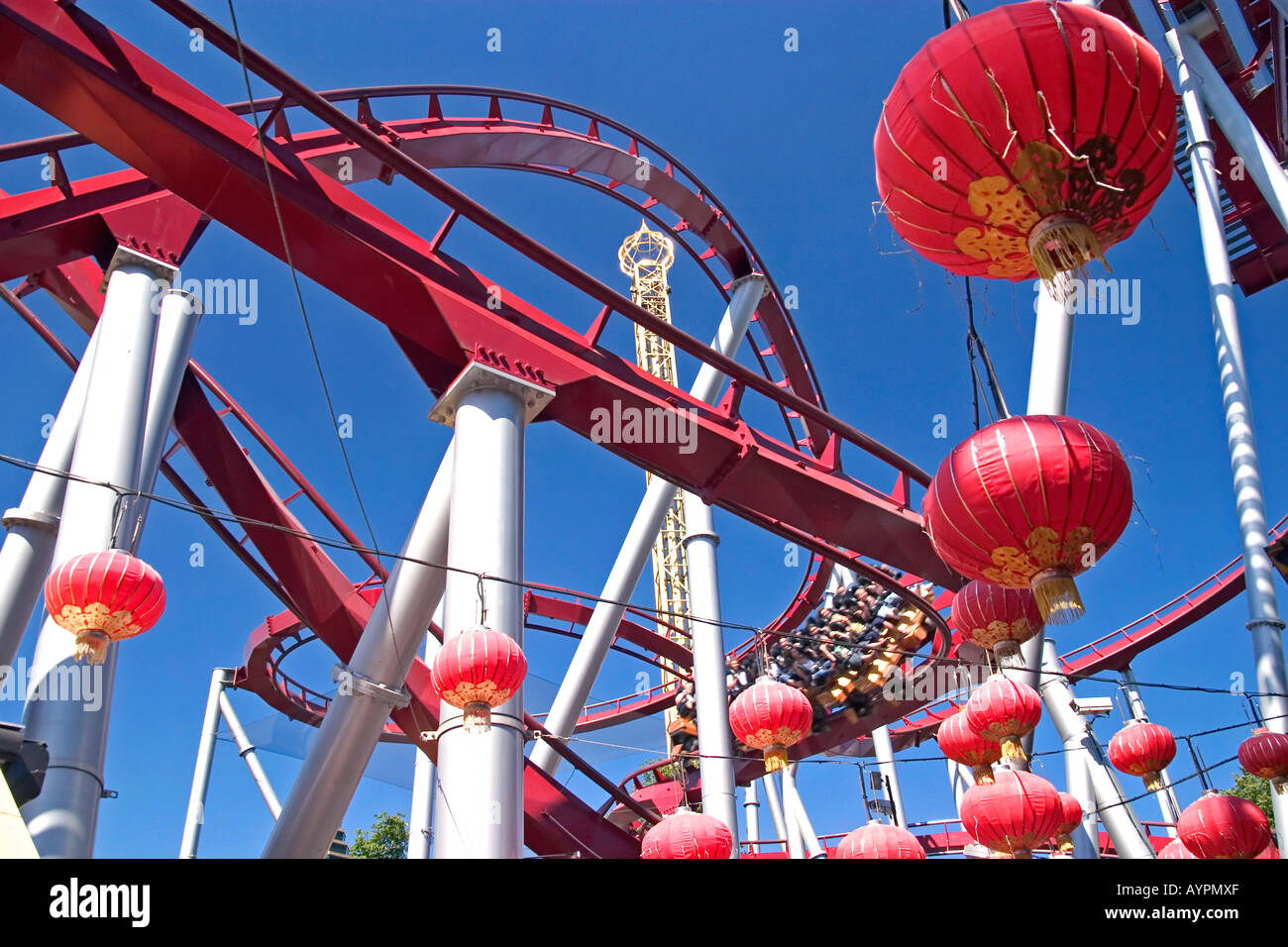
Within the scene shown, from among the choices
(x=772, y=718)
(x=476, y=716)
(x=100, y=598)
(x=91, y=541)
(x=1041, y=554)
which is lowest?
(x=476, y=716)

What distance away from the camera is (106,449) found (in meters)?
6.25

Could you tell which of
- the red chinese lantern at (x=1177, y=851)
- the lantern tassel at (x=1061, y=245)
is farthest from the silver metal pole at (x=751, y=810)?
the lantern tassel at (x=1061, y=245)

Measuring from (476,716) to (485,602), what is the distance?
2.42ft

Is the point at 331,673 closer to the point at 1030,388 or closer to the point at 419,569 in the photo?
the point at 419,569

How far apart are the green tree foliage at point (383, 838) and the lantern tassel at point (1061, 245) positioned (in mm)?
29812

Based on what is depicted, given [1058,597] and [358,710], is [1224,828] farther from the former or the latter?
[358,710]

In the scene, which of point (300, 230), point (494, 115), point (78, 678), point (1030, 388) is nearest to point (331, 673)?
point (78, 678)

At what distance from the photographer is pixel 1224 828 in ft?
30.2

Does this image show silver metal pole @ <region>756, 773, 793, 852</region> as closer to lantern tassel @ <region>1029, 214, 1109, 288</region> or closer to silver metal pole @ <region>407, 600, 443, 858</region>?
silver metal pole @ <region>407, 600, 443, 858</region>

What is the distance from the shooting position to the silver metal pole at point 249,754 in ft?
52.0

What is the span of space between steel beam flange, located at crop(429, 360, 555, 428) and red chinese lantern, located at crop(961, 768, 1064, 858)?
4.65m

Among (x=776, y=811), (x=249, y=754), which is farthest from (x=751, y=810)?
(x=249, y=754)

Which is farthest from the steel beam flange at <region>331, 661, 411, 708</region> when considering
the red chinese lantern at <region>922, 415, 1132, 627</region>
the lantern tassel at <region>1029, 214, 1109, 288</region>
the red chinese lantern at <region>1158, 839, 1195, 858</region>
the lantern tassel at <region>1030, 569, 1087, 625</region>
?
the red chinese lantern at <region>1158, 839, 1195, 858</region>
